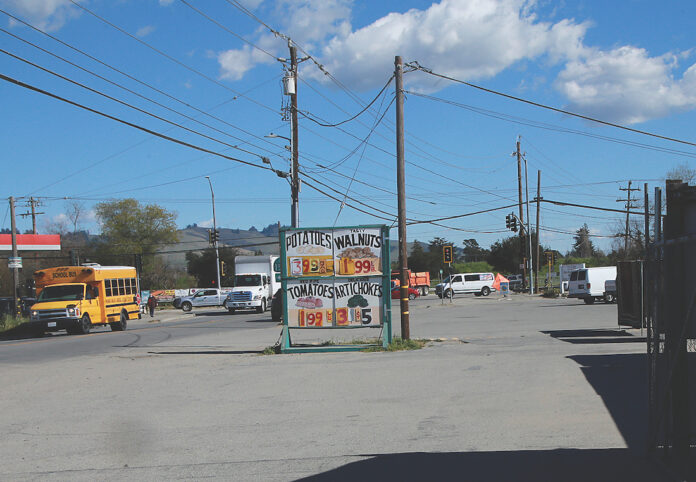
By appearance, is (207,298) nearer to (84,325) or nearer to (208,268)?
(84,325)

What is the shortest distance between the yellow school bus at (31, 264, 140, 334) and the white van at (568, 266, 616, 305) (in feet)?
81.4

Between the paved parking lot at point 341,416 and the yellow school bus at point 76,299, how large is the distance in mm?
11958

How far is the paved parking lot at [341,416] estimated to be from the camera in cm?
679

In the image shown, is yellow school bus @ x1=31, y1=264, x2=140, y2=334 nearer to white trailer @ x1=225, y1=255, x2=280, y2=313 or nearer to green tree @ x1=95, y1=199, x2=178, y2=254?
white trailer @ x1=225, y1=255, x2=280, y2=313

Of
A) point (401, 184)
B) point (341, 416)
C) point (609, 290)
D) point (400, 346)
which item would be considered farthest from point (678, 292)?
point (609, 290)

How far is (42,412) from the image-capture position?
411 inches

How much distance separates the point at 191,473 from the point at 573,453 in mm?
3866

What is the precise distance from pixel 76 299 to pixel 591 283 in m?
27.0

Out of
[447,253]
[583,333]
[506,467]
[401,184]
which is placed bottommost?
[583,333]

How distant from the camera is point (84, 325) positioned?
28766 millimetres

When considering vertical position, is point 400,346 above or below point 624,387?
below

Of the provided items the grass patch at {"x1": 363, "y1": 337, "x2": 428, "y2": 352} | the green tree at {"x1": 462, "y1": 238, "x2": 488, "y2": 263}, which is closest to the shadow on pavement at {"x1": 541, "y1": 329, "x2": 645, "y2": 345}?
the grass patch at {"x1": 363, "y1": 337, "x2": 428, "y2": 352}

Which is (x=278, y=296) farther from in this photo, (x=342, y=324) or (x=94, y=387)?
Result: (x=94, y=387)

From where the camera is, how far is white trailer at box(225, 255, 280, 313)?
44.5 m
